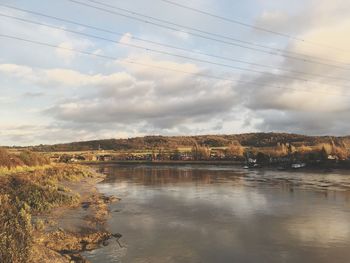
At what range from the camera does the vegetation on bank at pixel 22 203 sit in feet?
40.9

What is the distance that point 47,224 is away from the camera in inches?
923

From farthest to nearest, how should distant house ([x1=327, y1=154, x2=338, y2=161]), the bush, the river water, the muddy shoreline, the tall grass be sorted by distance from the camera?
distant house ([x1=327, y1=154, x2=338, y2=161]), the river water, the muddy shoreline, the tall grass, the bush

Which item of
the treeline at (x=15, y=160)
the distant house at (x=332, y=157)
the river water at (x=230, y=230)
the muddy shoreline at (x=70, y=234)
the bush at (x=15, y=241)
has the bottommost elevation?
the river water at (x=230, y=230)

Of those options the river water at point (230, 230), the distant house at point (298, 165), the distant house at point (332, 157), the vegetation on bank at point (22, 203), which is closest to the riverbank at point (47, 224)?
the vegetation on bank at point (22, 203)

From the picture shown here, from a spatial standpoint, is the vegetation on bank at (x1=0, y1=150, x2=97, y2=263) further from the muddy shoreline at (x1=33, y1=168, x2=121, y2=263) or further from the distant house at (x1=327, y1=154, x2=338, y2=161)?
the distant house at (x1=327, y1=154, x2=338, y2=161)

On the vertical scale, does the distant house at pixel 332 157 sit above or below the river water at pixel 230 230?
above

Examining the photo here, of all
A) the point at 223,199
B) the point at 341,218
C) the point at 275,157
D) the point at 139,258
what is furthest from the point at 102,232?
the point at 275,157

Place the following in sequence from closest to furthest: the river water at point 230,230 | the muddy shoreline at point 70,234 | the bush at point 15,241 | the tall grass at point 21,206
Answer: the bush at point 15,241
the tall grass at point 21,206
the muddy shoreline at point 70,234
the river water at point 230,230

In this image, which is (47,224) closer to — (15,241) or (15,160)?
(15,241)

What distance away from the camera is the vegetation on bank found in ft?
40.9

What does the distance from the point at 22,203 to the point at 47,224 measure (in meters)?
4.12

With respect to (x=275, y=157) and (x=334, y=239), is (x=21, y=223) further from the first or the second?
(x=275, y=157)

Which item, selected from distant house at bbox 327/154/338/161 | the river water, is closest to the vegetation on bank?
the river water

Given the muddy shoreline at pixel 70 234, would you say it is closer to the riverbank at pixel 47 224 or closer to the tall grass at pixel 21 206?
the riverbank at pixel 47 224
